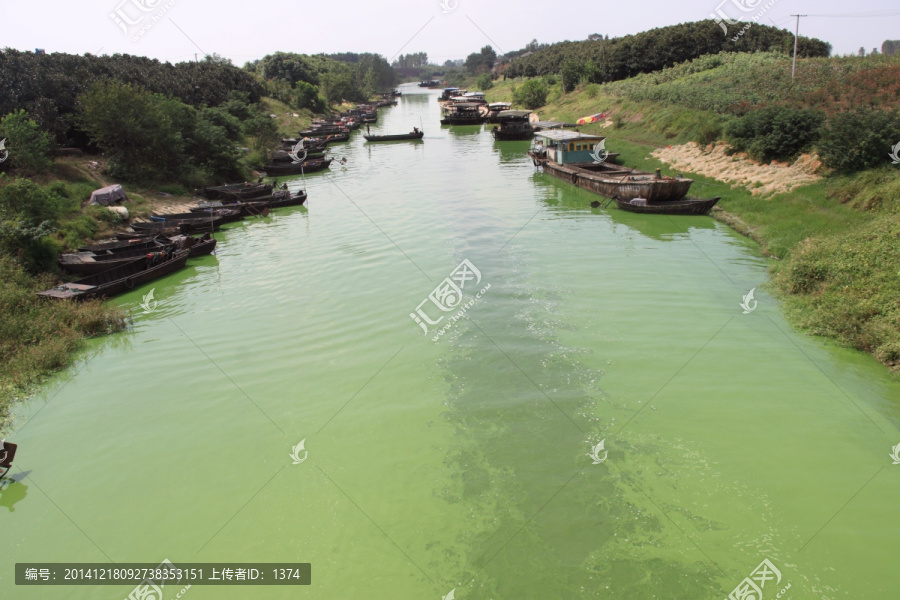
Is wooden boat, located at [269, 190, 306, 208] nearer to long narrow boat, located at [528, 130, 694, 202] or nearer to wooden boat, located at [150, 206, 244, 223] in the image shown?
wooden boat, located at [150, 206, 244, 223]

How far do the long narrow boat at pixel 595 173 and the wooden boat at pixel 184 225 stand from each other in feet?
65.5

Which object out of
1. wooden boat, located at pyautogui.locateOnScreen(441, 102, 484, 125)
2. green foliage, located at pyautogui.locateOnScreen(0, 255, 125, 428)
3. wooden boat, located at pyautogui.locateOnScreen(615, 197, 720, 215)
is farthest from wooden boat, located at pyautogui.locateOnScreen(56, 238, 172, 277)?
wooden boat, located at pyautogui.locateOnScreen(441, 102, 484, 125)

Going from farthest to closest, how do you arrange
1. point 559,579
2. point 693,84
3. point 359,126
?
point 359,126
point 693,84
point 559,579

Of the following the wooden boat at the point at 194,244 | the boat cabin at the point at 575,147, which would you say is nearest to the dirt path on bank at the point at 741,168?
the boat cabin at the point at 575,147

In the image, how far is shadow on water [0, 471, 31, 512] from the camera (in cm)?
953

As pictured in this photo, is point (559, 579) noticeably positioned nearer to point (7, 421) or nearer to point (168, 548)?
point (168, 548)

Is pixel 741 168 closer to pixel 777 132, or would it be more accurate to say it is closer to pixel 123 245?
pixel 777 132

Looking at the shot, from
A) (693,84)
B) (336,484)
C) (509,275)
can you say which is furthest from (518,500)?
(693,84)

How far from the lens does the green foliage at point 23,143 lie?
23453 millimetres

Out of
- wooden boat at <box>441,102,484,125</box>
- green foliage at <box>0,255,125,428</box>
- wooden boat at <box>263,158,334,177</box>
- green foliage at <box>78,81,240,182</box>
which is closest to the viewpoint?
green foliage at <box>0,255,125,428</box>

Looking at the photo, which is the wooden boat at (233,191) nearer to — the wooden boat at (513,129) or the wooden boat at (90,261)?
the wooden boat at (90,261)

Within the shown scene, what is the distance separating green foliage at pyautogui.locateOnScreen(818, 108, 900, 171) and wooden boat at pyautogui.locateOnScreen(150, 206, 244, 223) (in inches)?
1066

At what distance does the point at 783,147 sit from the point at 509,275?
15.4 m

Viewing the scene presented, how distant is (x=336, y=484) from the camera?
9.72 meters
